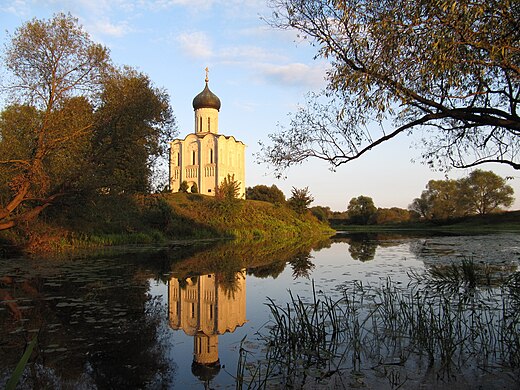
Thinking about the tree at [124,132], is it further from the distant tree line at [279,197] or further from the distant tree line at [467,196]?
the distant tree line at [467,196]

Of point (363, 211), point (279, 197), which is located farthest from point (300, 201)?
point (363, 211)

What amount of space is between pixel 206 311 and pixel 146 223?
2093 cm

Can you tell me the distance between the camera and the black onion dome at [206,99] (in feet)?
193

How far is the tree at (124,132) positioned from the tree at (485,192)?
207 feet

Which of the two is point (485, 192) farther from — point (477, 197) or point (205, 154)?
point (205, 154)

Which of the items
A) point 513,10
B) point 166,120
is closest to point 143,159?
point 166,120

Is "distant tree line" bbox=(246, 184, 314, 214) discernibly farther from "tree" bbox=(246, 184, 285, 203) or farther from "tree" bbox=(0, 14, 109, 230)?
"tree" bbox=(0, 14, 109, 230)

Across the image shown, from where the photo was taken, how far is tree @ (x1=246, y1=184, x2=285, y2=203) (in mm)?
64375

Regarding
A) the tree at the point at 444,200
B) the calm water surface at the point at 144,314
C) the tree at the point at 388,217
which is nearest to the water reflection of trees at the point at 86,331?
the calm water surface at the point at 144,314

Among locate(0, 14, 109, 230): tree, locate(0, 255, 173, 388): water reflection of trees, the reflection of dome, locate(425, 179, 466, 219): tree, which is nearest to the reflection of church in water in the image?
the reflection of dome

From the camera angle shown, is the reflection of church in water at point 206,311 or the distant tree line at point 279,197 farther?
the distant tree line at point 279,197

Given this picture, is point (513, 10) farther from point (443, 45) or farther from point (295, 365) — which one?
point (295, 365)

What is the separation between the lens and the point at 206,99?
58656 millimetres

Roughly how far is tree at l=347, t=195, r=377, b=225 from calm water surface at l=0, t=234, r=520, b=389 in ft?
232
